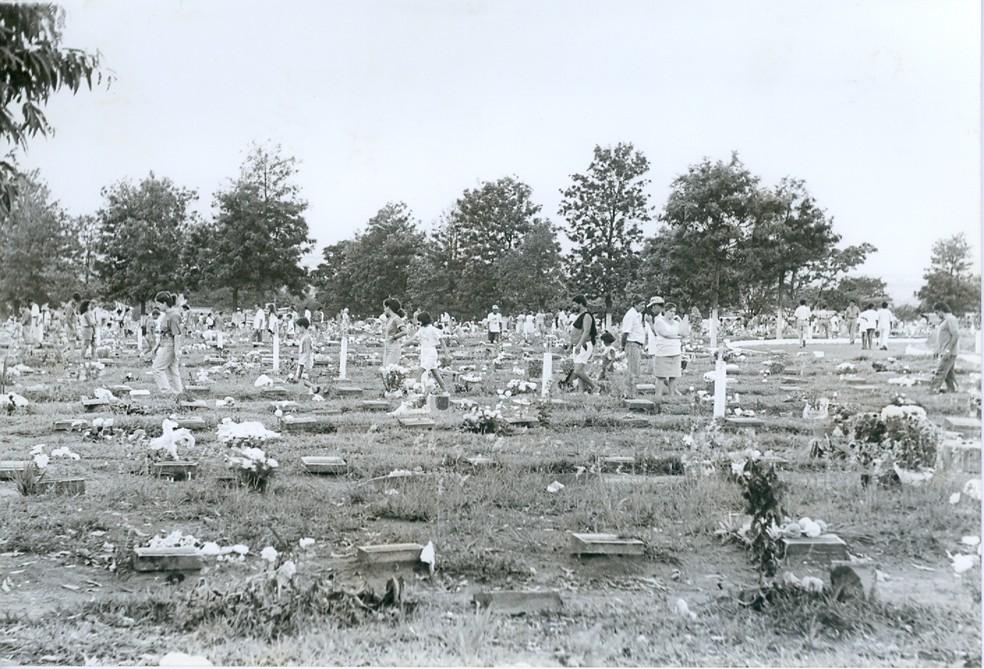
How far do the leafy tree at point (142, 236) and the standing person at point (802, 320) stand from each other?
7269 mm

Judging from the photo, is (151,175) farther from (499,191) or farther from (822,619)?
(822,619)

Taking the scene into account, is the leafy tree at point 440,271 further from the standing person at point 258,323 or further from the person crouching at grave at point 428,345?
the standing person at point 258,323

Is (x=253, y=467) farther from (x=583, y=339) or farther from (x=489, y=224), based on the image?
(x=583, y=339)

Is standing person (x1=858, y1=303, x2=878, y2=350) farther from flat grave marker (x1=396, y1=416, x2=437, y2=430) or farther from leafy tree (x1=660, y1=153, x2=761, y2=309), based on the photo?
flat grave marker (x1=396, y1=416, x2=437, y2=430)

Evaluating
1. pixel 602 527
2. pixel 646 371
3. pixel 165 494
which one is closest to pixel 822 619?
pixel 602 527

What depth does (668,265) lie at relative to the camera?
26.1 ft

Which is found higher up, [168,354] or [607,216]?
[607,216]

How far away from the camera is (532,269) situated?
7.64 m

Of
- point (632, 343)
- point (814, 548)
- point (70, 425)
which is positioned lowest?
point (814, 548)

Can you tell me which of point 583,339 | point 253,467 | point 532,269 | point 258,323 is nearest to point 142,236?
point 253,467

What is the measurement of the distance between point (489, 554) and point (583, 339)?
6.04 metres

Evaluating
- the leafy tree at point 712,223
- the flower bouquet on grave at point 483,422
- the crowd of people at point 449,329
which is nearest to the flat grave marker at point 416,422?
the flower bouquet on grave at point 483,422

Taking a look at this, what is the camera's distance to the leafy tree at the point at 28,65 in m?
4.47

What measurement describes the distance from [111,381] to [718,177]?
9.90m
